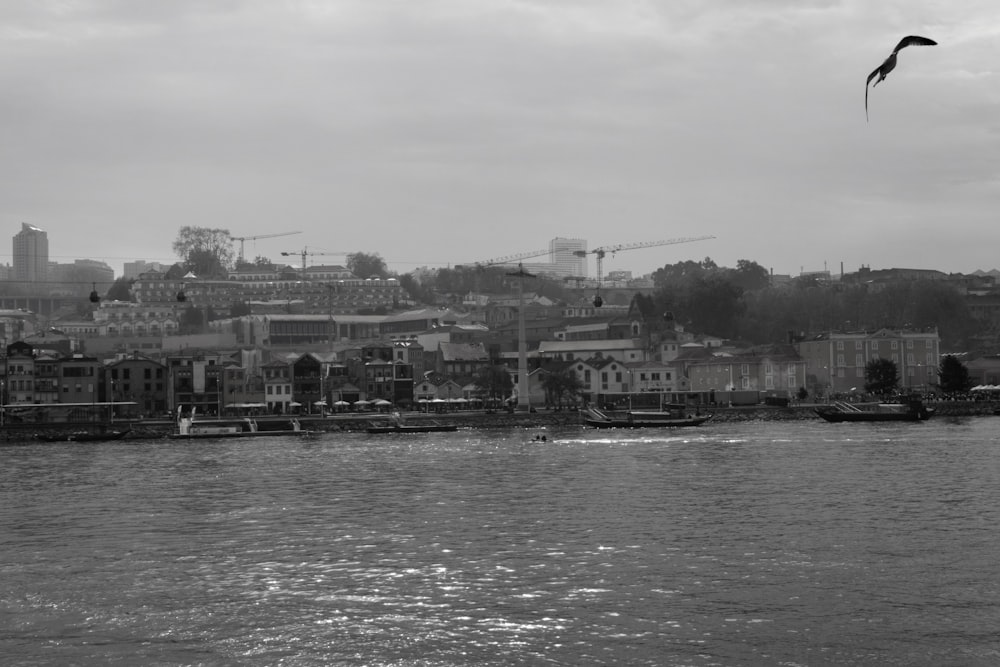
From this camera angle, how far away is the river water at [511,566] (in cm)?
1806

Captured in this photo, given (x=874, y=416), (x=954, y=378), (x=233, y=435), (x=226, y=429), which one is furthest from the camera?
(x=954, y=378)

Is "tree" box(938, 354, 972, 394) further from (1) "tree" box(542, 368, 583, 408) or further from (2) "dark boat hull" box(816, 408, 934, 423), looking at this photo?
(1) "tree" box(542, 368, 583, 408)

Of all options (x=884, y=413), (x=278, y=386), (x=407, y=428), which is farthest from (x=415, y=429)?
(x=884, y=413)

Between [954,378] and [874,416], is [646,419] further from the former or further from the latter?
[954,378]

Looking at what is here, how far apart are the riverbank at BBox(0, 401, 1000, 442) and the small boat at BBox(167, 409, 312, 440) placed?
3.96 ft

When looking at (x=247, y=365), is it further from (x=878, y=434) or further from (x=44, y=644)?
(x=44, y=644)

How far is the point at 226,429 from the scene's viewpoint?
7488 cm

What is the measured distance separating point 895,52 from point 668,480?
89.5 ft

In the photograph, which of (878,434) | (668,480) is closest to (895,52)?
(668,480)

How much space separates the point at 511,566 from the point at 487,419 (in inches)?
2308

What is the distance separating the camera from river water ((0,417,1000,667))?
1806 cm

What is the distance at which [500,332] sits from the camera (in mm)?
126188

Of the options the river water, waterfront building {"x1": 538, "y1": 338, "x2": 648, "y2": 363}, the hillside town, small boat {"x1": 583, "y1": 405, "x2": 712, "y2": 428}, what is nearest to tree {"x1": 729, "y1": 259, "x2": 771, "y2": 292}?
the hillside town

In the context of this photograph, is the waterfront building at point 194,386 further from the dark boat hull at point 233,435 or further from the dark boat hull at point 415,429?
the dark boat hull at point 415,429
